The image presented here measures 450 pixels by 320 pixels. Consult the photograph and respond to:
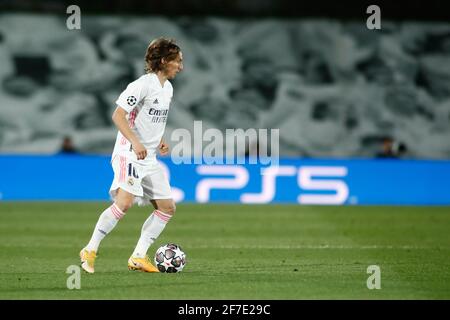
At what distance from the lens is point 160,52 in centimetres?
959

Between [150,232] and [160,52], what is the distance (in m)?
1.70

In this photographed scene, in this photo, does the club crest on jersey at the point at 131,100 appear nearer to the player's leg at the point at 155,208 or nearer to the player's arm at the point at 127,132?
the player's arm at the point at 127,132

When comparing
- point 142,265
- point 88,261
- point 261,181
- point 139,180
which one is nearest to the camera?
point 88,261

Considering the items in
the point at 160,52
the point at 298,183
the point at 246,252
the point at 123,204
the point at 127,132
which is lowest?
the point at 123,204

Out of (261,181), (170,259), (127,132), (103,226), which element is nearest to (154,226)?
(170,259)

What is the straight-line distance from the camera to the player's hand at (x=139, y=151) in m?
9.20

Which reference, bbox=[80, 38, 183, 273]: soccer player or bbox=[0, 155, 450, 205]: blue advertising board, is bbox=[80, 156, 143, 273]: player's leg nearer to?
bbox=[80, 38, 183, 273]: soccer player

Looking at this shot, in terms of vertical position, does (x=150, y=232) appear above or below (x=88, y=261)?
above

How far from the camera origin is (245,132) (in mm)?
26984

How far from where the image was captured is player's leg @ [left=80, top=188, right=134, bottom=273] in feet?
30.8


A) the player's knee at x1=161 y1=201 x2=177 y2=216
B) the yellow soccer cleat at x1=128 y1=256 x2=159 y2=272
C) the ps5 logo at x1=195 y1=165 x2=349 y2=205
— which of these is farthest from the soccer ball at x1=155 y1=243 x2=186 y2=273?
the ps5 logo at x1=195 y1=165 x2=349 y2=205

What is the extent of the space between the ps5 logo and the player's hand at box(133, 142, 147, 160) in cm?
1028

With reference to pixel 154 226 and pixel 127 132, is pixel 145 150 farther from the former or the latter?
pixel 154 226

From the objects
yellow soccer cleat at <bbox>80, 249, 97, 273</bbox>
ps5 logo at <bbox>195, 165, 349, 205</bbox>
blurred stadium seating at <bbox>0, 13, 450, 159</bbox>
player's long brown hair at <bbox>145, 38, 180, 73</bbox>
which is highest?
blurred stadium seating at <bbox>0, 13, 450, 159</bbox>
